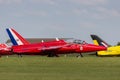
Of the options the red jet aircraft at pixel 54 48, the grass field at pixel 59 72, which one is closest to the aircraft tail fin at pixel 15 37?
the red jet aircraft at pixel 54 48

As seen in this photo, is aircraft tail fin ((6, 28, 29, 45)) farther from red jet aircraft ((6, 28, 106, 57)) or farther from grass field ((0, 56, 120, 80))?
grass field ((0, 56, 120, 80))

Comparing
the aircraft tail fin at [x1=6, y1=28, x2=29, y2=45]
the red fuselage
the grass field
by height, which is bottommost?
the grass field

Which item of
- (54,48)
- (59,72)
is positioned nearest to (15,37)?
(54,48)

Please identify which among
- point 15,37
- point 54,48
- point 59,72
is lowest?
point 59,72

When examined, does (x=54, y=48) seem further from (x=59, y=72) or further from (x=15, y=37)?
(x=59, y=72)

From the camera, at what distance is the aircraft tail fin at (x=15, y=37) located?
2516 inches

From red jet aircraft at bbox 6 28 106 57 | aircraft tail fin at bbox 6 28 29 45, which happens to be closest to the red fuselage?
red jet aircraft at bbox 6 28 106 57

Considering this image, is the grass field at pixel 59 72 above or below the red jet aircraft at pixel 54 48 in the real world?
below

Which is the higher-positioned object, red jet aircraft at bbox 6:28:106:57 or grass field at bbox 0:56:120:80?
red jet aircraft at bbox 6:28:106:57

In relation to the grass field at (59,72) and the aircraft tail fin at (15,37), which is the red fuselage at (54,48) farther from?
the grass field at (59,72)

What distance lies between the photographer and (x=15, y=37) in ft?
212

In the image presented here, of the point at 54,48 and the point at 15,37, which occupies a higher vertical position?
the point at 15,37

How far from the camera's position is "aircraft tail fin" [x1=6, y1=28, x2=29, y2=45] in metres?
63.9

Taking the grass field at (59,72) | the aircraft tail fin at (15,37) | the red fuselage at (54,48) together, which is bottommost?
the grass field at (59,72)
